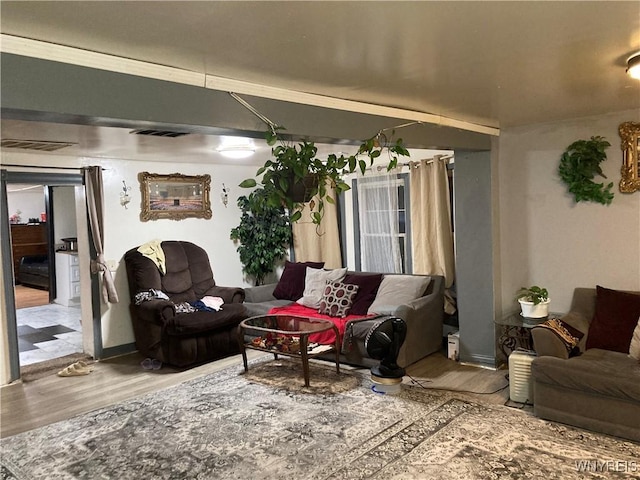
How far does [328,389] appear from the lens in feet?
13.5

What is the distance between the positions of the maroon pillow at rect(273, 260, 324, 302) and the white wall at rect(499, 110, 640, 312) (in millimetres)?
2376

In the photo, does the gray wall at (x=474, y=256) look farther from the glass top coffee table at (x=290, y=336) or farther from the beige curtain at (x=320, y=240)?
the beige curtain at (x=320, y=240)

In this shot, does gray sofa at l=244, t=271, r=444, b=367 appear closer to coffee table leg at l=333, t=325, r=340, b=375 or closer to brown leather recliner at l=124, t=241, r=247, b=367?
coffee table leg at l=333, t=325, r=340, b=375

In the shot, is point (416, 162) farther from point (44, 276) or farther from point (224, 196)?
point (44, 276)

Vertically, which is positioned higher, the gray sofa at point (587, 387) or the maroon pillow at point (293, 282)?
the maroon pillow at point (293, 282)

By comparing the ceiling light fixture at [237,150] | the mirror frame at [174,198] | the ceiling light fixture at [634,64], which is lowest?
the mirror frame at [174,198]

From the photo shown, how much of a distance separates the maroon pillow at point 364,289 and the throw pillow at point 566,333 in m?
1.93

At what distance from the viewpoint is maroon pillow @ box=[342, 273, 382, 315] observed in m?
5.23

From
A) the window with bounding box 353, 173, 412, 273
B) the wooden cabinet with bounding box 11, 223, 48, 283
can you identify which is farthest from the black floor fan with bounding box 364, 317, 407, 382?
the wooden cabinet with bounding box 11, 223, 48, 283

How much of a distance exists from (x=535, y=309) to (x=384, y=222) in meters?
2.11

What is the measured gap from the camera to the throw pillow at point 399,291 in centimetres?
502

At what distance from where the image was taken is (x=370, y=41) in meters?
2.05

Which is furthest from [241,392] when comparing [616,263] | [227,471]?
[616,263]

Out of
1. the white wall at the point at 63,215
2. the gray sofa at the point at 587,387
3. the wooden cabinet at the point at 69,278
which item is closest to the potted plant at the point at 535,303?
the gray sofa at the point at 587,387
